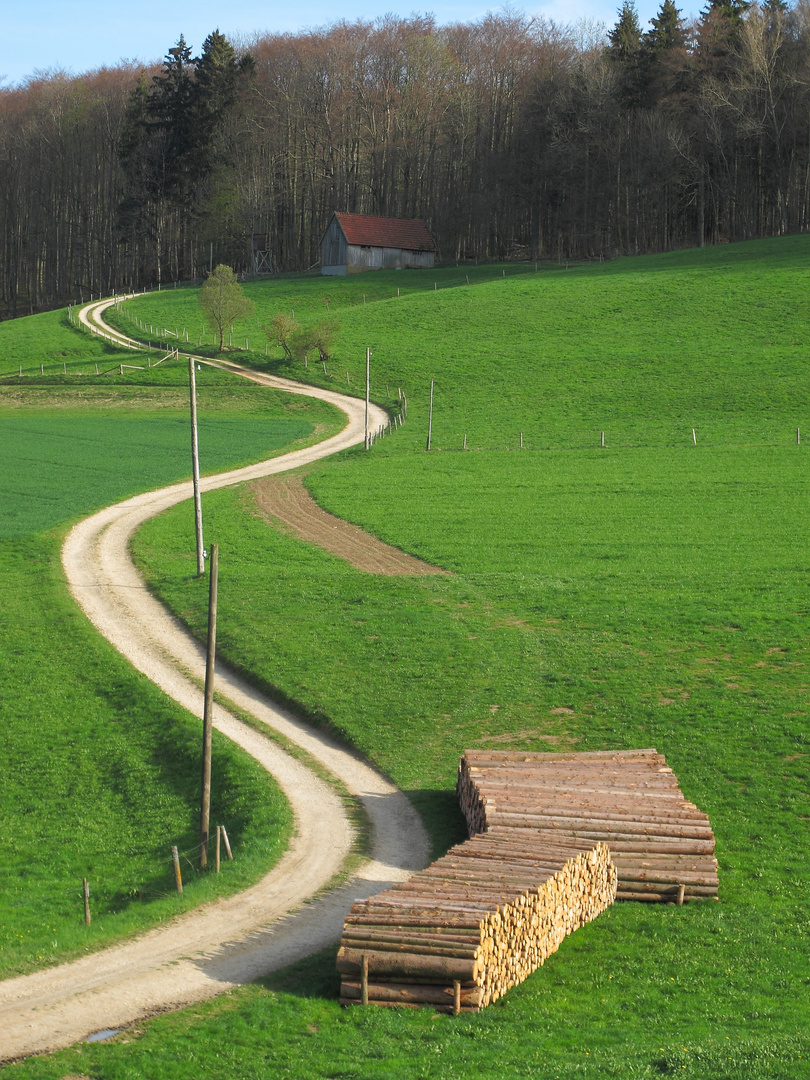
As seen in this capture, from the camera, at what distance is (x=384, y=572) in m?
39.3

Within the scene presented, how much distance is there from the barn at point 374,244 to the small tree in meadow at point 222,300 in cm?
3183

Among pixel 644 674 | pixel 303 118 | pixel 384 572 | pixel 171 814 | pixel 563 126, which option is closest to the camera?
pixel 171 814

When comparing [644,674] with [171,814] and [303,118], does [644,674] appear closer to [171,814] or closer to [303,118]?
[171,814]

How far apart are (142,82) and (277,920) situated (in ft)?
448

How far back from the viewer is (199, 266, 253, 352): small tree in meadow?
8356 cm

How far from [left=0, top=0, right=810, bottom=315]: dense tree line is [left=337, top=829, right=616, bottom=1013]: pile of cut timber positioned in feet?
329

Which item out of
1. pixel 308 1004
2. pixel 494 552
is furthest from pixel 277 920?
pixel 494 552

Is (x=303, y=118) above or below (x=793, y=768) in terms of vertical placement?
above

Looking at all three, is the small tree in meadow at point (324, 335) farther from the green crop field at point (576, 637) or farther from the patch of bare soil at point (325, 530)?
the patch of bare soil at point (325, 530)

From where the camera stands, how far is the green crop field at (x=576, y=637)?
14141 millimetres

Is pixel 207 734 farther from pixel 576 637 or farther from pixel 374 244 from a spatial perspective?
pixel 374 244

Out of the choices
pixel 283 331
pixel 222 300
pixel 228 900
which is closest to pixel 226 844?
pixel 228 900

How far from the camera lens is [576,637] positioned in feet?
105

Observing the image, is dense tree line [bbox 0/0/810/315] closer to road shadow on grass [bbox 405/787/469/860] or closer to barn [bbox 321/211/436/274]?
barn [bbox 321/211/436/274]
